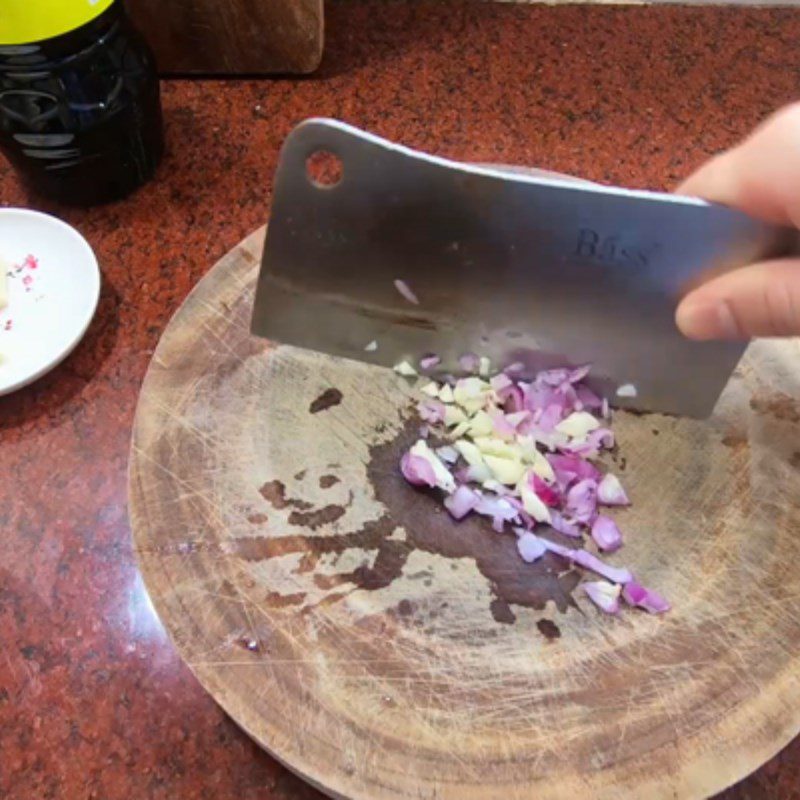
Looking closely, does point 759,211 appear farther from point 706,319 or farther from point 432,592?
point 432,592

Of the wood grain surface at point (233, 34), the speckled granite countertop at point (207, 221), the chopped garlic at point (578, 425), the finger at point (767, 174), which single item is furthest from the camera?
the wood grain surface at point (233, 34)

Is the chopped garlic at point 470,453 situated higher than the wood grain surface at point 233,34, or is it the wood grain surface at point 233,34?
the wood grain surface at point 233,34

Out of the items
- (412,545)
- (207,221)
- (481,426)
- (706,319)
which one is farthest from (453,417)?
(207,221)

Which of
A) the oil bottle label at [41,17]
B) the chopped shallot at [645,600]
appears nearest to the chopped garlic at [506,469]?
the chopped shallot at [645,600]

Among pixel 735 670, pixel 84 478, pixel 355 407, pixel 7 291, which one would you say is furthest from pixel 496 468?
pixel 7 291

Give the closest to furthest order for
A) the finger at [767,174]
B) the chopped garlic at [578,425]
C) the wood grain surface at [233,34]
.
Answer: the finger at [767,174] < the chopped garlic at [578,425] < the wood grain surface at [233,34]

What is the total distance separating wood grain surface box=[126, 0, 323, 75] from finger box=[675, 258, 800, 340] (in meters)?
0.64

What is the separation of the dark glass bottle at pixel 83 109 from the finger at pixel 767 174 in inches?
23.4

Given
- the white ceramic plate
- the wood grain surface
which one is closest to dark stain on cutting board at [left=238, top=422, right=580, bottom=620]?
the white ceramic plate

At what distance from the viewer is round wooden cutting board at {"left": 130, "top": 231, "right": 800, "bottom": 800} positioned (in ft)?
2.10

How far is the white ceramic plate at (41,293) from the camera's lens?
34.6 inches

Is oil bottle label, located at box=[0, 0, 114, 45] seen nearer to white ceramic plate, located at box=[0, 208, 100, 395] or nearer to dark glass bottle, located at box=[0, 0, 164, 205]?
dark glass bottle, located at box=[0, 0, 164, 205]

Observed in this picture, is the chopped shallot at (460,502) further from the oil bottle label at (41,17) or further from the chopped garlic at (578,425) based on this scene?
the oil bottle label at (41,17)

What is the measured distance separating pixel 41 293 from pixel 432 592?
1.74 ft
